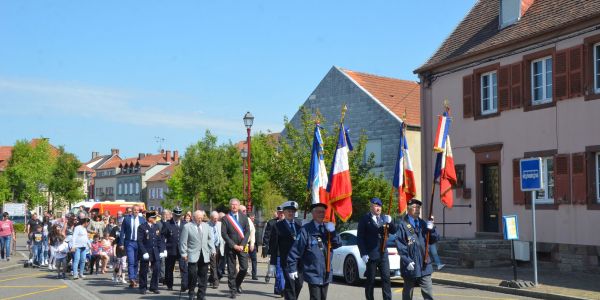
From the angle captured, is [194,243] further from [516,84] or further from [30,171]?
[30,171]

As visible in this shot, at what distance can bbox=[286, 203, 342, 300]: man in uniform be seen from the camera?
9.48m

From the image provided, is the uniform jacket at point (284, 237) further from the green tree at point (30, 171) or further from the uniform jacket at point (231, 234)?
the green tree at point (30, 171)

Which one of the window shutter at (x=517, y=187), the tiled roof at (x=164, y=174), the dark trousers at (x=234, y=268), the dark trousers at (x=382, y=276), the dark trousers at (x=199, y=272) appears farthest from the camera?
the tiled roof at (x=164, y=174)

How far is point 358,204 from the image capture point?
1240 inches

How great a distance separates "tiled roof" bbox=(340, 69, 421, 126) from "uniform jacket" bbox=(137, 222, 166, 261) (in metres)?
24.6

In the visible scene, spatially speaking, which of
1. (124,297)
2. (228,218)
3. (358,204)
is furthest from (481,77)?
(124,297)

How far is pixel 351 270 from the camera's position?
16.9m

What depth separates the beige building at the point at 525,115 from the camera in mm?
20203

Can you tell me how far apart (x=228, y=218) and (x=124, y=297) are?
2.48 m

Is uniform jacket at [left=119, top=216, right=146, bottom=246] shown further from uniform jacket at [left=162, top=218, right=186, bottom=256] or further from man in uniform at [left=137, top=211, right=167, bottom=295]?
uniform jacket at [left=162, top=218, right=186, bottom=256]

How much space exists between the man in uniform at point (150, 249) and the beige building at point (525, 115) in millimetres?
11393

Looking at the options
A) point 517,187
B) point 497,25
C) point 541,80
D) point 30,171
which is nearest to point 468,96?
point 497,25

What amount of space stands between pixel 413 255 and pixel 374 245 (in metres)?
0.82

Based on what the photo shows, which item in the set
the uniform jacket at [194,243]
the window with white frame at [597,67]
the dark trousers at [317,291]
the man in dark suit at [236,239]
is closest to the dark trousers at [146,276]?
the man in dark suit at [236,239]
